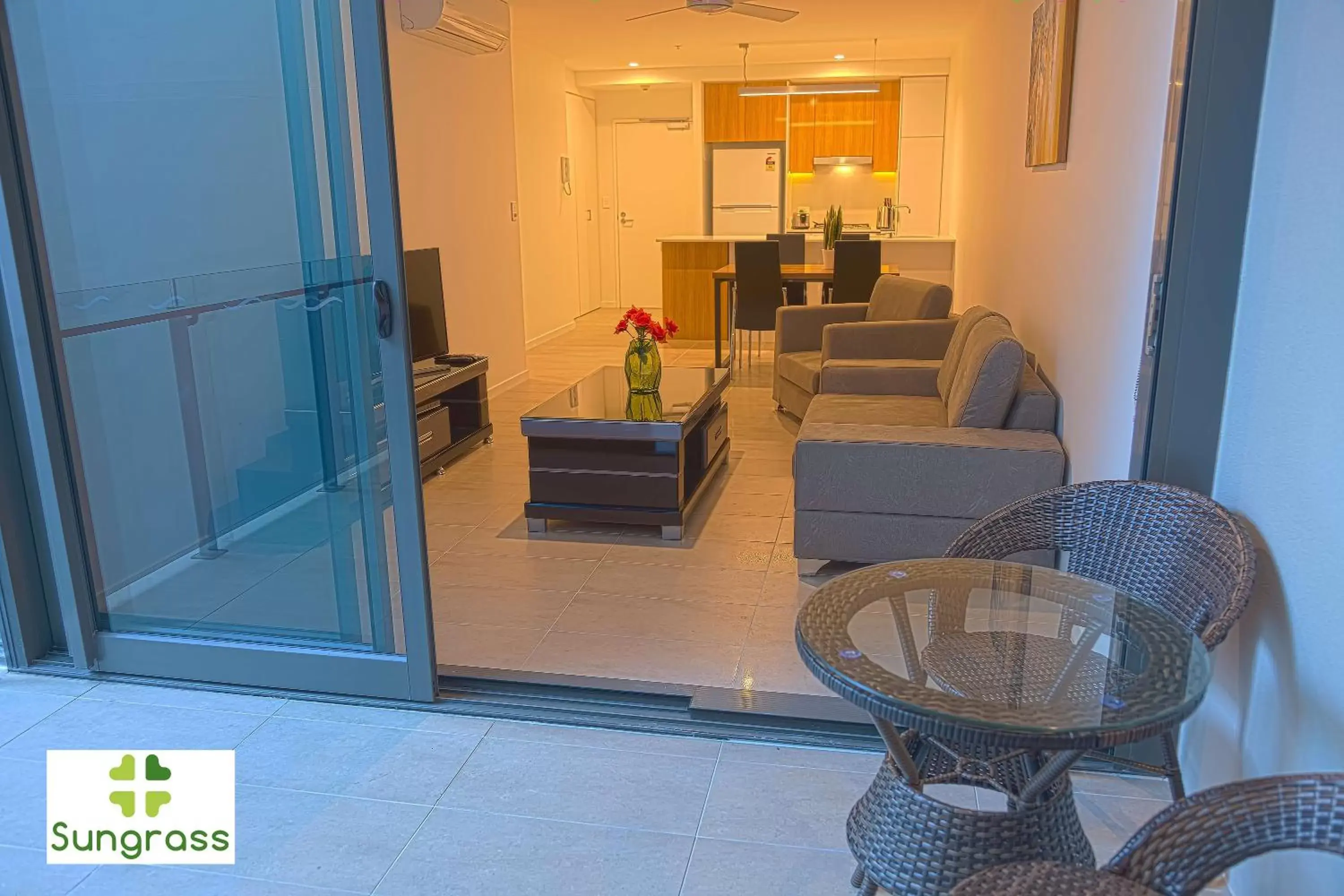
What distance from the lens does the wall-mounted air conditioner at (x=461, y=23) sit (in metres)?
4.80

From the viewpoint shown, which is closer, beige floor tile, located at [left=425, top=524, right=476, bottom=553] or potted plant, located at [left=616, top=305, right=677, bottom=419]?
beige floor tile, located at [left=425, top=524, right=476, bottom=553]

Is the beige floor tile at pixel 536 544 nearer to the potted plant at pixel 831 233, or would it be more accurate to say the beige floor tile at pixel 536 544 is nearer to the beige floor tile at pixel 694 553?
the beige floor tile at pixel 694 553

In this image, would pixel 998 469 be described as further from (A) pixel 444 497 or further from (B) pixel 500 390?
(B) pixel 500 390

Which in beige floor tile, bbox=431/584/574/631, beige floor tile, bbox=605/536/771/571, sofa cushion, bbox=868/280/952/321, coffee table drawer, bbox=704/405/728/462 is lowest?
beige floor tile, bbox=605/536/771/571

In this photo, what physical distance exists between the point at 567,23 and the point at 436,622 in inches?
208

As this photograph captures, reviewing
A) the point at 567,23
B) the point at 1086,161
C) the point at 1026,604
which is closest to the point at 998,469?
the point at 1086,161

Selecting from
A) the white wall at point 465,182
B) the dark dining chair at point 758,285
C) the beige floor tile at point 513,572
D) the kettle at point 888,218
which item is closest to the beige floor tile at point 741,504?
the beige floor tile at point 513,572

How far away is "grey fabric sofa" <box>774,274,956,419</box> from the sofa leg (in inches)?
47.7

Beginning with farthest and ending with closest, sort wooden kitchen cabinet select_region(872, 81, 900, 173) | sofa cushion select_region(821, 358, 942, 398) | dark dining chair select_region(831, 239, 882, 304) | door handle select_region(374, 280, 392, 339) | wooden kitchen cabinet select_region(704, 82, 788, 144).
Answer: wooden kitchen cabinet select_region(704, 82, 788, 144) → wooden kitchen cabinet select_region(872, 81, 900, 173) → dark dining chair select_region(831, 239, 882, 304) → sofa cushion select_region(821, 358, 942, 398) → door handle select_region(374, 280, 392, 339)

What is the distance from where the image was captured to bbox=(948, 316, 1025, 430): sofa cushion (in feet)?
10.5

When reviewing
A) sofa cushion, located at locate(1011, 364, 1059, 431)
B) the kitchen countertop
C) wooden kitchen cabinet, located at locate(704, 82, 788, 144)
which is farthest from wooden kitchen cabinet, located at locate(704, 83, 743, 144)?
sofa cushion, located at locate(1011, 364, 1059, 431)

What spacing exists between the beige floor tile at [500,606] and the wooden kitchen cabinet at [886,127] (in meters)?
7.43

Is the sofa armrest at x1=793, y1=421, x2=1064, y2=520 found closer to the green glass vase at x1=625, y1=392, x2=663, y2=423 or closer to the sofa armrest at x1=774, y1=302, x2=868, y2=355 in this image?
the green glass vase at x1=625, y1=392, x2=663, y2=423

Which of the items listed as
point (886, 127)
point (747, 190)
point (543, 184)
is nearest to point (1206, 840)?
point (543, 184)
